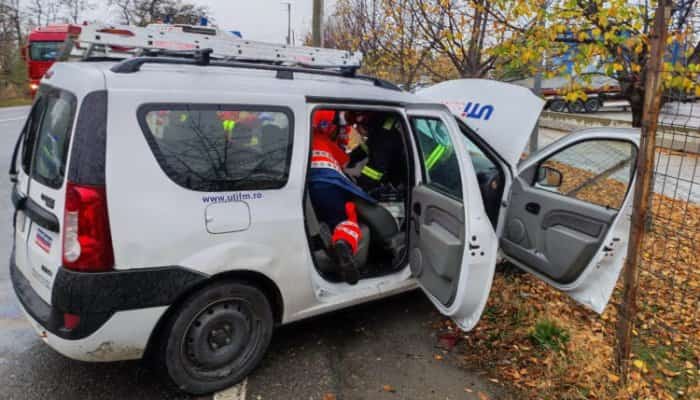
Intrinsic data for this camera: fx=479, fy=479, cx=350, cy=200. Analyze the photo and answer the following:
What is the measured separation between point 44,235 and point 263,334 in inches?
52.3

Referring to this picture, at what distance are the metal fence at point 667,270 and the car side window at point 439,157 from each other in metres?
1.10

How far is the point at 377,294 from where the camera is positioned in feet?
11.5

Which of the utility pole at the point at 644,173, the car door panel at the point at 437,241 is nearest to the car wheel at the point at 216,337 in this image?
the car door panel at the point at 437,241

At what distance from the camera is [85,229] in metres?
2.30

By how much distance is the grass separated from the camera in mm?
26034

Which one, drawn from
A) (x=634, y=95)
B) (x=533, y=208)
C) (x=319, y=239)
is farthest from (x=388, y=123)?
(x=634, y=95)

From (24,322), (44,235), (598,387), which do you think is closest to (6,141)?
(24,322)

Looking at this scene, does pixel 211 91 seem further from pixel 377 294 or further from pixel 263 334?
pixel 377 294

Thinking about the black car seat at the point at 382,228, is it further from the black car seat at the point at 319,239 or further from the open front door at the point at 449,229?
the black car seat at the point at 319,239

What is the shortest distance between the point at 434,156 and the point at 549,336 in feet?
5.06

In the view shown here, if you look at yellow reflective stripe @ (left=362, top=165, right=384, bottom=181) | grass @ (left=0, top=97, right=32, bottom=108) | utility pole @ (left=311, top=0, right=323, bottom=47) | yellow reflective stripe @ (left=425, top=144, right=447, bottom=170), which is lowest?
grass @ (left=0, top=97, right=32, bottom=108)

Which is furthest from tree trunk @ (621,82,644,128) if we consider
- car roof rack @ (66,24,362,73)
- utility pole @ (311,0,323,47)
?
utility pole @ (311,0,323,47)

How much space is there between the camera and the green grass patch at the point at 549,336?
321cm

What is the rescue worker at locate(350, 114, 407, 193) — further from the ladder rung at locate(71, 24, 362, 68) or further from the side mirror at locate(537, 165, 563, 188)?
the side mirror at locate(537, 165, 563, 188)
